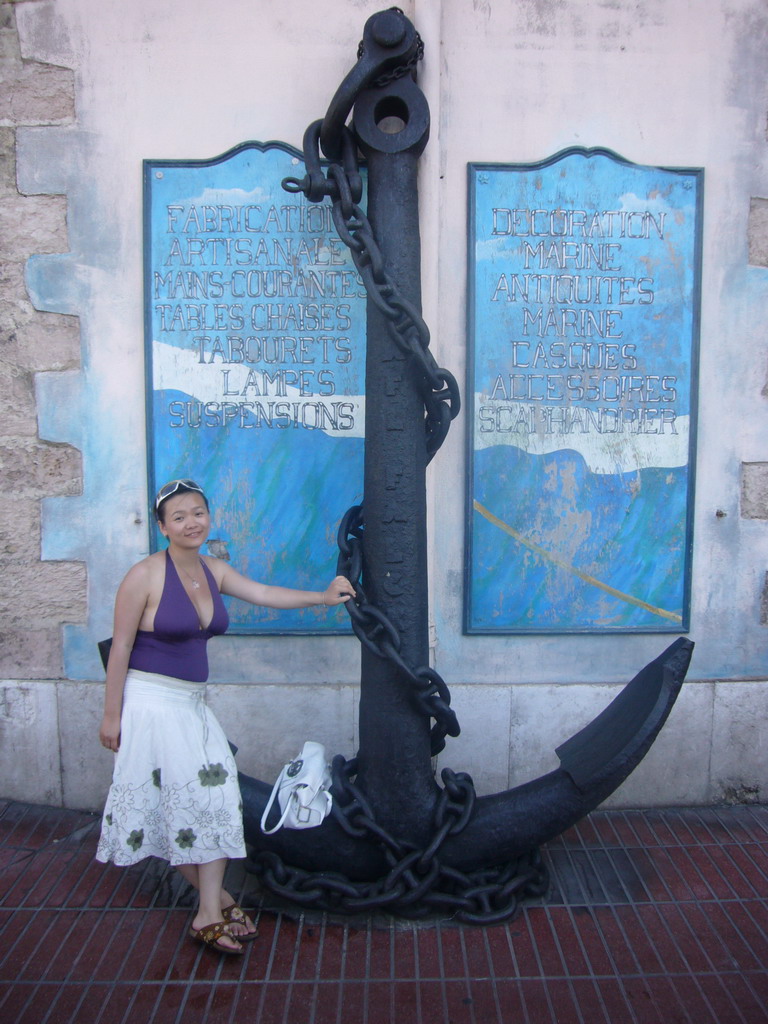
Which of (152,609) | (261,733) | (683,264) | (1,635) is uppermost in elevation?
(683,264)

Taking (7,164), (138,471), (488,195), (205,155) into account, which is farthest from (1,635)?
(488,195)

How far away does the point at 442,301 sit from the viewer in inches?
126

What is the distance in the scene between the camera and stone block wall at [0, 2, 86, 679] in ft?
10.2

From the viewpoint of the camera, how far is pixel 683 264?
128 inches

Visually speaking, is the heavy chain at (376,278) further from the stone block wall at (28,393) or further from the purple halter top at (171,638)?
the stone block wall at (28,393)

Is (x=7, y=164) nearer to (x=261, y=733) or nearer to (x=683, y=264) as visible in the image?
(x=261, y=733)

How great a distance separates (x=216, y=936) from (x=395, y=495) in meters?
1.45

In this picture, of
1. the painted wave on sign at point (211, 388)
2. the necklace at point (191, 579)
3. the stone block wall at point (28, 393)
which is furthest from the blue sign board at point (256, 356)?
the necklace at point (191, 579)

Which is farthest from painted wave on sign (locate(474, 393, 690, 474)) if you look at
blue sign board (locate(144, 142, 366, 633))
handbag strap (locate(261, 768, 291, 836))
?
handbag strap (locate(261, 768, 291, 836))

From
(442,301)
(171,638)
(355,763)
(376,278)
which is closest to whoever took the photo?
(376,278)

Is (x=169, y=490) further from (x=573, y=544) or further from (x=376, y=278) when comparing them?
(x=573, y=544)

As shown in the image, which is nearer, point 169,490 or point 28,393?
point 169,490

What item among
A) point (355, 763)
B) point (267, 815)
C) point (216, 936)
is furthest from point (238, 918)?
point (355, 763)

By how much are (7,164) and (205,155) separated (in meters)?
0.79
